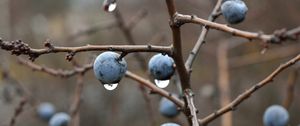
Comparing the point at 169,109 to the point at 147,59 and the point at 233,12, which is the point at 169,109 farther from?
the point at 147,59

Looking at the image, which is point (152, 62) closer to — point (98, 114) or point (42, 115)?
point (42, 115)

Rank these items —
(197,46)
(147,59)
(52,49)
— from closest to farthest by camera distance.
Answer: (52,49) → (197,46) → (147,59)

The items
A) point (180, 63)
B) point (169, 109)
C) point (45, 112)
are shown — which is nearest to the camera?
point (180, 63)

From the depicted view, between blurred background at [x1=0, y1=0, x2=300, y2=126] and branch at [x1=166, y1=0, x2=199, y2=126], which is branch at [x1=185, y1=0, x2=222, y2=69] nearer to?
branch at [x1=166, y1=0, x2=199, y2=126]

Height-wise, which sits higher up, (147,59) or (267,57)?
(147,59)

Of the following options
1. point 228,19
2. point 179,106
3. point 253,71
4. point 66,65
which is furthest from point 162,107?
point 66,65

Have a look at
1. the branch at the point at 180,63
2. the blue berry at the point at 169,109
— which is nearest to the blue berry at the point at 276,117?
the blue berry at the point at 169,109

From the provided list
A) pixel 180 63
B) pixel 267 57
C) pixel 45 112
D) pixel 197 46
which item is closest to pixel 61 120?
pixel 45 112
